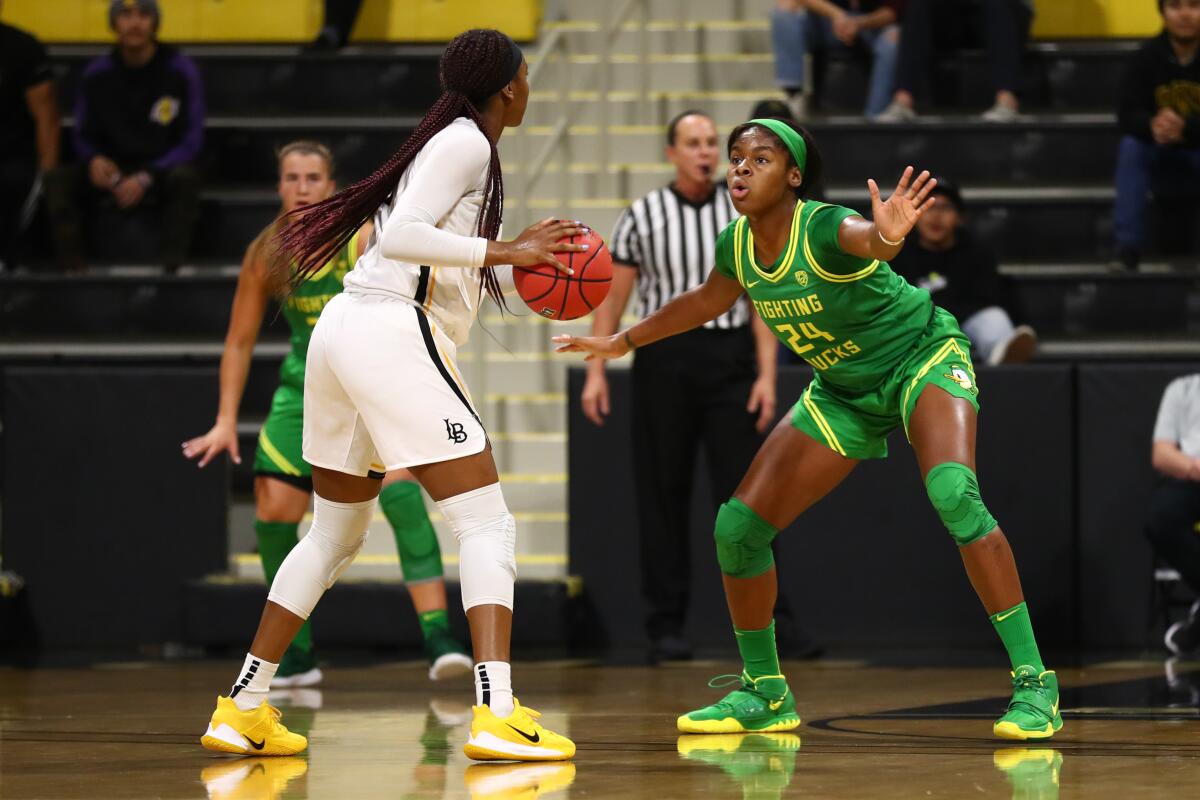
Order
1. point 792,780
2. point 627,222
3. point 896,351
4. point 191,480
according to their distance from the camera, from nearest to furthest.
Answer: point 792,780 → point 896,351 → point 627,222 → point 191,480

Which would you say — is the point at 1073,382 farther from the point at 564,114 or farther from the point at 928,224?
the point at 564,114

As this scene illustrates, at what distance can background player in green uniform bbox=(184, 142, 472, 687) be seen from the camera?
664 centimetres

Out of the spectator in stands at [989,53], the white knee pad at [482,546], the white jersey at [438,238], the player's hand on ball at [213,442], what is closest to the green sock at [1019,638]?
the white knee pad at [482,546]

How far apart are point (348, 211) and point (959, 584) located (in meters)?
4.03

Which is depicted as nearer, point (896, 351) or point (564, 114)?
point (896, 351)

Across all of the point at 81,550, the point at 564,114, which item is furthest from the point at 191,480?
the point at 564,114

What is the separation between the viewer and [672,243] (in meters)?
7.63

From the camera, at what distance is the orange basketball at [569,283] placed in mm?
4711

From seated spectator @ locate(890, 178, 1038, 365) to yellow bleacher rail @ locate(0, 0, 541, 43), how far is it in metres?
3.85

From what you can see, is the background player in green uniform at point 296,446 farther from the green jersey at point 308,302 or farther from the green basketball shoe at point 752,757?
the green basketball shoe at point 752,757

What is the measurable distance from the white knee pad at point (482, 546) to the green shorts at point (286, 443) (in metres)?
2.22

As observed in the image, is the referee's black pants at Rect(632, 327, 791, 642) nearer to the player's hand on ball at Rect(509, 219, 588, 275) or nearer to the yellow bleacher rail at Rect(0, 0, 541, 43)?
the player's hand on ball at Rect(509, 219, 588, 275)

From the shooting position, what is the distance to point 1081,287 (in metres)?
9.62

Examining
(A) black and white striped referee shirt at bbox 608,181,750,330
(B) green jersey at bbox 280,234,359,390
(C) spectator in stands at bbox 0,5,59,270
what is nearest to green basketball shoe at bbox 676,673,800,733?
(B) green jersey at bbox 280,234,359,390
